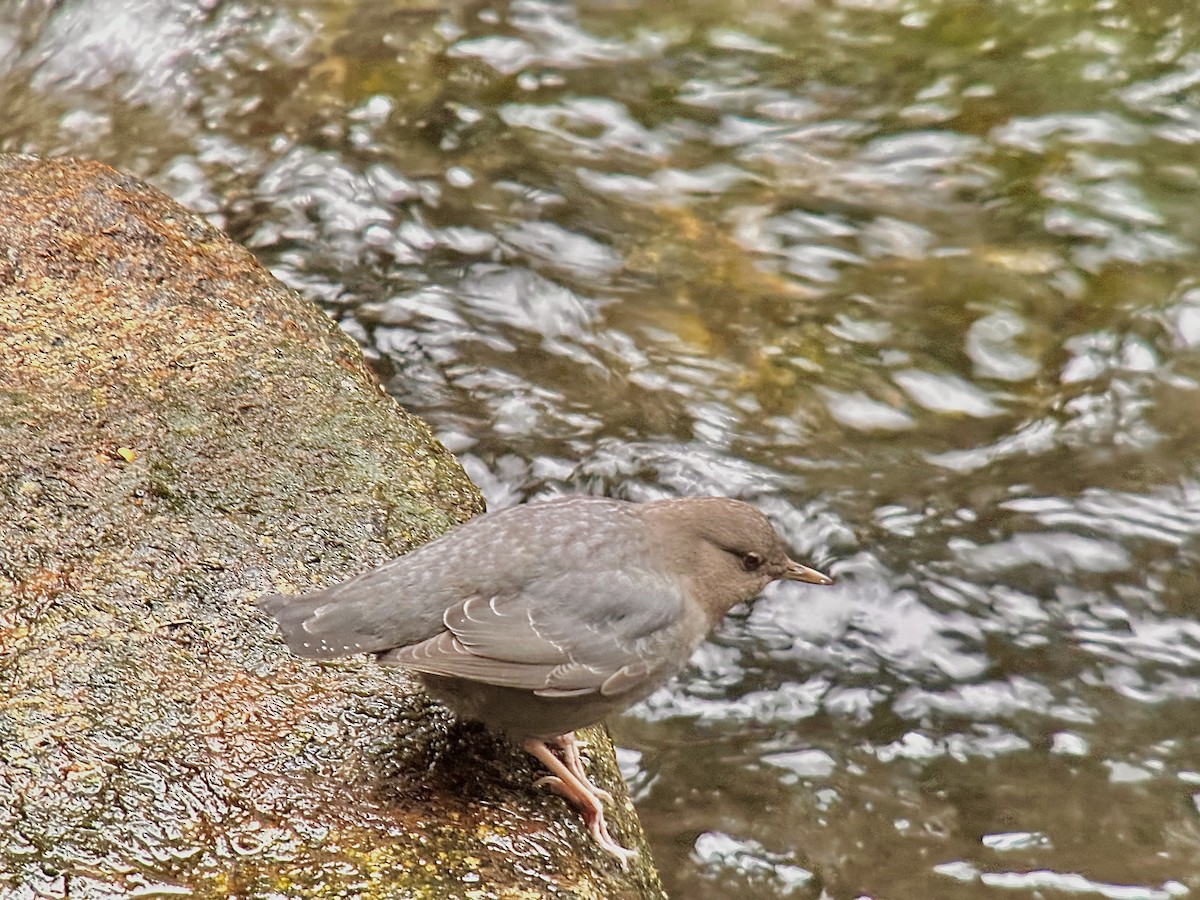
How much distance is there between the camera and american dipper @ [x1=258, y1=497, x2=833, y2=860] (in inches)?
112

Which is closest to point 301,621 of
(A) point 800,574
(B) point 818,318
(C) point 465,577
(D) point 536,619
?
(C) point 465,577

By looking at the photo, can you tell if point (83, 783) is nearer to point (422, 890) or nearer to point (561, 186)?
point (422, 890)

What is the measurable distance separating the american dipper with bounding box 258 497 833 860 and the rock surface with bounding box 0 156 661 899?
0.66 feet

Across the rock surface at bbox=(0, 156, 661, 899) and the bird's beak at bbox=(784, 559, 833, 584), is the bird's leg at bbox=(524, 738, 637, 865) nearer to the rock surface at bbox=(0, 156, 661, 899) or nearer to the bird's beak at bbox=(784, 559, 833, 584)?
the rock surface at bbox=(0, 156, 661, 899)

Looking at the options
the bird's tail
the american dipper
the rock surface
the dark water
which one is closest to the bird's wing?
the american dipper

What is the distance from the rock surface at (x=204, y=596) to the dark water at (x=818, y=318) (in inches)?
47.1

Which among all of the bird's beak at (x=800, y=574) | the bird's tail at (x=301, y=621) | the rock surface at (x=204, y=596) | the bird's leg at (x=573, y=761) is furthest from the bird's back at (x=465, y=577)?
the bird's beak at (x=800, y=574)

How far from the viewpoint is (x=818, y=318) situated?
588cm

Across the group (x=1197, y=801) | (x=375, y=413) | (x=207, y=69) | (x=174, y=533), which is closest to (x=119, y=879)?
(x=174, y=533)

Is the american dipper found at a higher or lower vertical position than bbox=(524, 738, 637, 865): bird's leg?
higher

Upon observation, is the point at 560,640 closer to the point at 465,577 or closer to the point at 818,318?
the point at 465,577

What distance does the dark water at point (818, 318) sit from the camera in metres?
4.26

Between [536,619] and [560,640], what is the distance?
0.07m

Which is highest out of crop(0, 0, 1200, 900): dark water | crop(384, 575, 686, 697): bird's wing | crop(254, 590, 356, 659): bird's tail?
crop(254, 590, 356, 659): bird's tail
